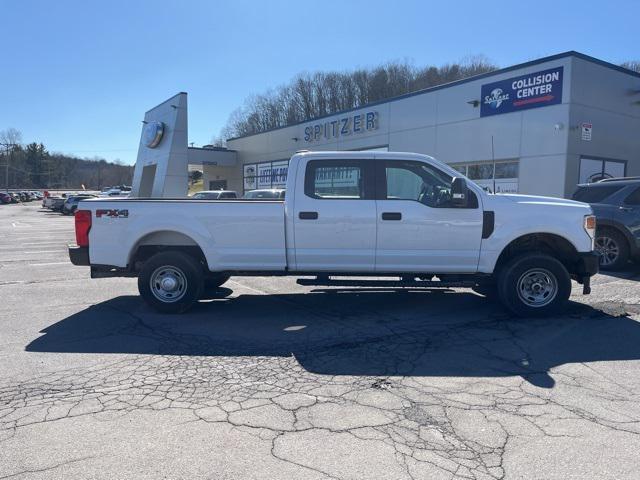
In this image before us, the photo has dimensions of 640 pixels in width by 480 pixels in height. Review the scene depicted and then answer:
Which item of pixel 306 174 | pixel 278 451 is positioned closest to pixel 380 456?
pixel 278 451

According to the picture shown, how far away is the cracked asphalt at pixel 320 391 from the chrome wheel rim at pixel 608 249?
2.88 m

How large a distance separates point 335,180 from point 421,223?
4.12 ft

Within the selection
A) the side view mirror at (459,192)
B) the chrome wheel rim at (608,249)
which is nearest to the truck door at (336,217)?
the side view mirror at (459,192)

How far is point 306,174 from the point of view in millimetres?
6469

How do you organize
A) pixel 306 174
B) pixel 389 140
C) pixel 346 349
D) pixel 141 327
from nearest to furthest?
1. pixel 346 349
2. pixel 141 327
3. pixel 306 174
4. pixel 389 140

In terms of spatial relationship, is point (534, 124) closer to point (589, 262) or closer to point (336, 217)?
point (589, 262)

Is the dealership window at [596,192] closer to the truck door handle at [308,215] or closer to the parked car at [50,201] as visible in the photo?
the truck door handle at [308,215]

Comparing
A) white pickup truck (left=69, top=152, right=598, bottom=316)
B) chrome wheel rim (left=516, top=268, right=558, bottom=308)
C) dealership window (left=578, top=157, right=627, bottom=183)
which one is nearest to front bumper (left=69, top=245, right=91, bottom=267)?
white pickup truck (left=69, top=152, right=598, bottom=316)

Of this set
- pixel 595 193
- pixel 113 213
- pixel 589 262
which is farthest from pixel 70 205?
pixel 589 262

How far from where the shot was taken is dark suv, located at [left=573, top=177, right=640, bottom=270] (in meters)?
9.52

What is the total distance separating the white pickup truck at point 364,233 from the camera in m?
6.25

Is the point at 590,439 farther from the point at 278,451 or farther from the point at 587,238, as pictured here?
the point at 587,238

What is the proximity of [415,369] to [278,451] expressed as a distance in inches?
73.7

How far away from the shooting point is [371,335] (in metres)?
5.61
